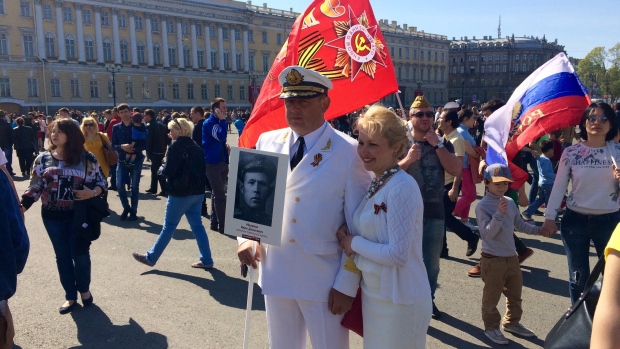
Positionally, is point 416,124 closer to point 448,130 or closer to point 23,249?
point 448,130

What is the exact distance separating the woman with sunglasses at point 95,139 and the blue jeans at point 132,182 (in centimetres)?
177

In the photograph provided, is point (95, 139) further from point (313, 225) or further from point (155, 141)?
point (313, 225)

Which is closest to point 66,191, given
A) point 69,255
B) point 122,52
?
point 69,255

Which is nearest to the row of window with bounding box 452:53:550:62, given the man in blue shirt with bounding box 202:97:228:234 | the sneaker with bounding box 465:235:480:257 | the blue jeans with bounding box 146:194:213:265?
the man in blue shirt with bounding box 202:97:228:234

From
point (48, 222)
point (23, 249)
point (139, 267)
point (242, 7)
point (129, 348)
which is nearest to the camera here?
point (23, 249)

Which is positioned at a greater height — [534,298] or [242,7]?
[242,7]

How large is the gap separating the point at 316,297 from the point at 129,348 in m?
2.32

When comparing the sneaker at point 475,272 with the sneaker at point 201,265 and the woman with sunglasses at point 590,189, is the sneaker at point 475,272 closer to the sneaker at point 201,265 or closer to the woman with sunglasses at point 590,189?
the woman with sunglasses at point 590,189

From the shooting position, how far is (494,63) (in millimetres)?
108875

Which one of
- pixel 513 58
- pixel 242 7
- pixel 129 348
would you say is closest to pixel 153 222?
pixel 129 348

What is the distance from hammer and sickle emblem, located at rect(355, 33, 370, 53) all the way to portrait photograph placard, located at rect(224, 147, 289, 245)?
1.63 meters

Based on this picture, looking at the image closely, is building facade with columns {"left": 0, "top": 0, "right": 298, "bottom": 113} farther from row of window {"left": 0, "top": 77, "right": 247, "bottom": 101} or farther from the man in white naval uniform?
the man in white naval uniform

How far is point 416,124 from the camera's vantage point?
420 cm

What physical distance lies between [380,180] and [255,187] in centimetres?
70
